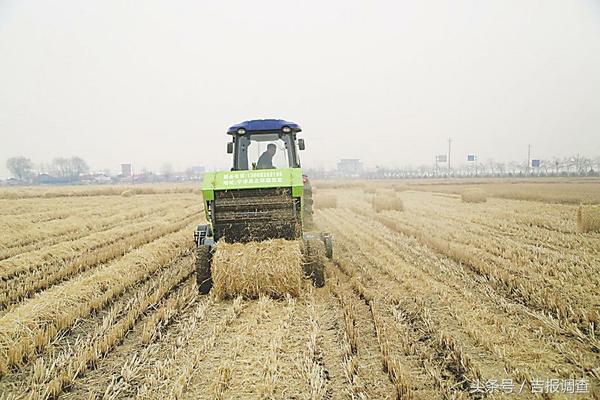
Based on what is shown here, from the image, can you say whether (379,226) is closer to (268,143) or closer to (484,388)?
(268,143)

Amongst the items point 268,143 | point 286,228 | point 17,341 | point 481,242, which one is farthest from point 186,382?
point 481,242

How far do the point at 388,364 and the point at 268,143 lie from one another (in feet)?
18.7

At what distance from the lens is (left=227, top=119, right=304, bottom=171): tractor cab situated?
865 cm

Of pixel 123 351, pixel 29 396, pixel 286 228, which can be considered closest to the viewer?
pixel 29 396

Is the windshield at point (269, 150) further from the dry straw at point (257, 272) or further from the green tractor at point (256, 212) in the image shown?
the dry straw at point (257, 272)

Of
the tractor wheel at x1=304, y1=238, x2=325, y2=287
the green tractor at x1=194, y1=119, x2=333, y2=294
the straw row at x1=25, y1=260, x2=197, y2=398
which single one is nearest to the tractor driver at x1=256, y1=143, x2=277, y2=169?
the green tractor at x1=194, y1=119, x2=333, y2=294

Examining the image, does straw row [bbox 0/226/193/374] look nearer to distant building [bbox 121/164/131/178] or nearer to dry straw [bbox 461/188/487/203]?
dry straw [bbox 461/188/487/203]

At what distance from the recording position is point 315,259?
23.1 ft

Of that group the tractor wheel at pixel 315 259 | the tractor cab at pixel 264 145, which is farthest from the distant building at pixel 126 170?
the tractor wheel at pixel 315 259

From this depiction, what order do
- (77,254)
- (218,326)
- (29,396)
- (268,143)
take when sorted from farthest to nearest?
(77,254) → (268,143) → (218,326) → (29,396)

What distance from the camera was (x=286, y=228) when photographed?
7.24 m

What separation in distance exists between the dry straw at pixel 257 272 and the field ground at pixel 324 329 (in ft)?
0.68

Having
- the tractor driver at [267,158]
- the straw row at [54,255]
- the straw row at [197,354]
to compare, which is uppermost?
the tractor driver at [267,158]

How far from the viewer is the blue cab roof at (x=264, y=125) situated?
8.59 m
